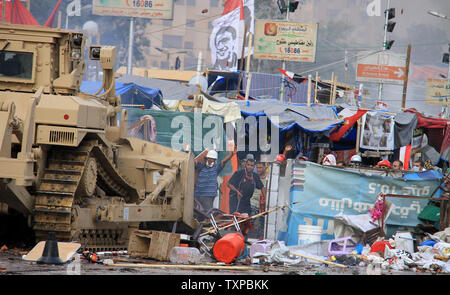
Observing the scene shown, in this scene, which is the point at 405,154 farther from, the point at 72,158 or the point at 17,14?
the point at 72,158

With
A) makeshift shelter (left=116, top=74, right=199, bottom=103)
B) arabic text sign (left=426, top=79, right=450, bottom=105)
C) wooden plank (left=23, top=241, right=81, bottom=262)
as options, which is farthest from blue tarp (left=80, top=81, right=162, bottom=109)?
arabic text sign (left=426, top=79, right=450, bottom=105)

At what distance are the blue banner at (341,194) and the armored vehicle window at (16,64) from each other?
5981mm

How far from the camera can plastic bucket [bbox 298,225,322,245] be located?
1566 centimetres

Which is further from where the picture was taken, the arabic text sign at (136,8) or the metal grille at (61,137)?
the arabic text sign at (136,8)

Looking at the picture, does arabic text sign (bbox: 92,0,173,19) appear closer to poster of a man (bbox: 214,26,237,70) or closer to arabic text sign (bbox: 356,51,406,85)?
poster of a man (bbox: 214,26,237,70)

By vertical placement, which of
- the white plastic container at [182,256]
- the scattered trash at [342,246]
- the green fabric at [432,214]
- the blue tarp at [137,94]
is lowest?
the scattered trash at [342,246]

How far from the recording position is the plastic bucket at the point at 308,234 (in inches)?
616

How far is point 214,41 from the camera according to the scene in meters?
36.7

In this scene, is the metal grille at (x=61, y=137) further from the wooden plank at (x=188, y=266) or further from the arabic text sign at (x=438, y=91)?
the arabic text sign at (x=438, y=91)

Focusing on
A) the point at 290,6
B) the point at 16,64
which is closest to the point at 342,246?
the point at 16,64

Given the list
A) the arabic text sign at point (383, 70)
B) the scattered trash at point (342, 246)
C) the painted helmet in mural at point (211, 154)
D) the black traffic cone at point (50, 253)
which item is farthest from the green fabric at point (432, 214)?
the arabic text sign at point (383, 70)

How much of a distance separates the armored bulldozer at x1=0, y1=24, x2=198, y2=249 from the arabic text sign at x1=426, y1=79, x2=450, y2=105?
25.2 metres

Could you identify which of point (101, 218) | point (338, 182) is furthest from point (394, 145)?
point (101, 218)
